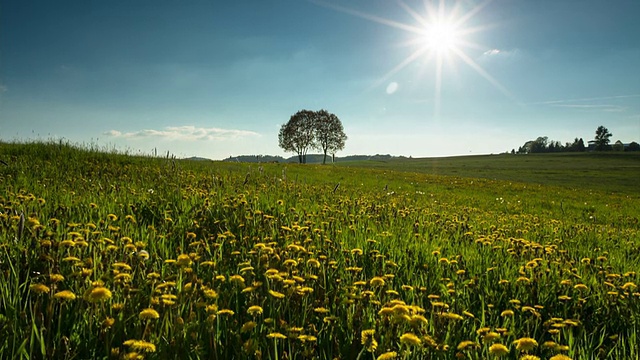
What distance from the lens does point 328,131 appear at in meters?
83.6

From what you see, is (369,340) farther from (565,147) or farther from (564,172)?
(565,147)

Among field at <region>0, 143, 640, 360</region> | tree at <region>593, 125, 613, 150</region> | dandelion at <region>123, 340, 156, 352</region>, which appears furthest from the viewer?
tree at <region>593, 125, 613, 150</region>

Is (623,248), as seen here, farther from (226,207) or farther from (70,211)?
(70,211)

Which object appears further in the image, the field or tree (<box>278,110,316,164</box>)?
tree (<box>278,110,316,164</box>)

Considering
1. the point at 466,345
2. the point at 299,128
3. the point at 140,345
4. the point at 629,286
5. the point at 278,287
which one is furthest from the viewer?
the point at 299,128

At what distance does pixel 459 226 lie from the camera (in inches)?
274

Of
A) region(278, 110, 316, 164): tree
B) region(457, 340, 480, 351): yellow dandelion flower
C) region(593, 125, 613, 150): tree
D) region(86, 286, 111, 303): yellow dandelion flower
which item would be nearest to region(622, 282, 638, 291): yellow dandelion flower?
region(457, 340, 480, 351): yellow dandelion flower

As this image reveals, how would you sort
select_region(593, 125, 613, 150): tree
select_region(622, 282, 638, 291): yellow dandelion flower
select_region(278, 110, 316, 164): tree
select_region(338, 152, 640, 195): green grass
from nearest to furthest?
select_region(622, 282, 638, 291): yellow dandelion flower → select_region(338, 152, 640, 195): green grass → select_region(278, 110, 316, 164): tree → select_region(593, 125, 613, 150): tree

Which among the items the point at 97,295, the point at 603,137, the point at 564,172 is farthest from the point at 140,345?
the point at 603,137

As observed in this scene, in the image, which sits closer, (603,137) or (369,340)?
(369,340)

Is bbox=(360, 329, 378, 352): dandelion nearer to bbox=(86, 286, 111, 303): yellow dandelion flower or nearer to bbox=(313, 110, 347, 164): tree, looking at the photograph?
bbox=(86, 286, 111, 303): yellow dandelion flower

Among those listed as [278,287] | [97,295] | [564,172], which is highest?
[97,295]

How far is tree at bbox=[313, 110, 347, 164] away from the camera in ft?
270

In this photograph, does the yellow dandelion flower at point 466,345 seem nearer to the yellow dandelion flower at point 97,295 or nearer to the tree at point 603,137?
the yellow dandelion flower at point 97,295
